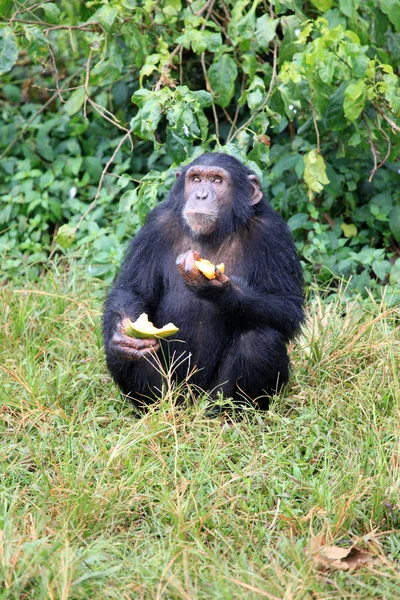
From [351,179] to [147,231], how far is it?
2.52 m

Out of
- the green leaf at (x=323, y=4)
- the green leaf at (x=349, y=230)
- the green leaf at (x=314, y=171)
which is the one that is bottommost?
the green leaf at (x=349, y=230)

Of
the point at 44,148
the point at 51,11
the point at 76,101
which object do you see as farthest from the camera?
the point at 44,148

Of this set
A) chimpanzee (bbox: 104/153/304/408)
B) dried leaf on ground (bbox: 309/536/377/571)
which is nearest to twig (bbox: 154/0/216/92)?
chimpanzee (bbox: 104/153/304/408)

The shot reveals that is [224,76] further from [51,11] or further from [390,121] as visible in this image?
[51,11]

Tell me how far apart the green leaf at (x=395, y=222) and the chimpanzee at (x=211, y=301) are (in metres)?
1.92

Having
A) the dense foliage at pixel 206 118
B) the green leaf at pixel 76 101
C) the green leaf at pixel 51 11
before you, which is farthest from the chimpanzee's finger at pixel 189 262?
the green leaf at pixel 76 101

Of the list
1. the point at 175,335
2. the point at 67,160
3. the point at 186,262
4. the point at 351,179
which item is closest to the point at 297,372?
the point at 175,335

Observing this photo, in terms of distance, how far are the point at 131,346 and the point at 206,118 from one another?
6.13ft

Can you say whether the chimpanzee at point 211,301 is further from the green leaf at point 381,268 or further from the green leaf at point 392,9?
the green leaf at point 392,9

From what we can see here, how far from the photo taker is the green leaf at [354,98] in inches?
233

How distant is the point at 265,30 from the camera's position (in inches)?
248

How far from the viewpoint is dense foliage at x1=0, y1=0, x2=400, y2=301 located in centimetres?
607

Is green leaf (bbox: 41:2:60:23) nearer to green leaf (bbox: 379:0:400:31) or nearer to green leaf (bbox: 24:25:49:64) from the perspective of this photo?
green leaf (bbox: 24:25:49:64)

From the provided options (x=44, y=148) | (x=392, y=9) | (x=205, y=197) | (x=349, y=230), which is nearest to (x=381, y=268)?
(x=349, y=230)
